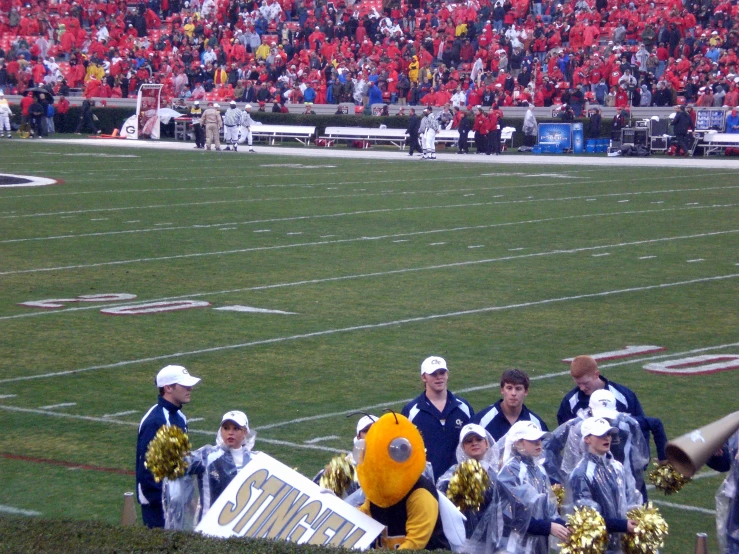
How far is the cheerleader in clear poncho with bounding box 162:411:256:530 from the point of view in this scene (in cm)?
520

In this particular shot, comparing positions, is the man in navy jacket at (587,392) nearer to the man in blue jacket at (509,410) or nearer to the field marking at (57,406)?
the man in blue jacket at (509,410)

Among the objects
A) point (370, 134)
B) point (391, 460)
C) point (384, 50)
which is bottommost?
point (370, 134)

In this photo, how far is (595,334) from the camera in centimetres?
1091

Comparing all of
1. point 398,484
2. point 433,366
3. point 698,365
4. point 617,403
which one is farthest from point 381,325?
point 398,484

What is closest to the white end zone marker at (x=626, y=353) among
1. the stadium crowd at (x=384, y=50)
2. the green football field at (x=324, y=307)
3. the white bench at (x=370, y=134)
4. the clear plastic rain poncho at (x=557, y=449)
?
the green football field at (x=324, y=307)

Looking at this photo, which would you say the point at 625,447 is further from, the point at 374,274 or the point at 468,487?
the point at 374,274

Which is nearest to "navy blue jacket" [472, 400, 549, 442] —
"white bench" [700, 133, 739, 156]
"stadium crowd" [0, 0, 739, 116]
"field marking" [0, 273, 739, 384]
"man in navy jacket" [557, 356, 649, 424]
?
"man in navy jacket" [557, 356, 649, 424]

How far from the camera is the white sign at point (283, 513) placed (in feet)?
14.2

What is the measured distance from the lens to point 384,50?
1725 inches

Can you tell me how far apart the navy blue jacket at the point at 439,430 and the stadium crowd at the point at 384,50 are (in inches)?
1173

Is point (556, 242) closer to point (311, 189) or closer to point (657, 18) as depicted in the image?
point (311, 189)

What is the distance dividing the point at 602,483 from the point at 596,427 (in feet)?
0.76

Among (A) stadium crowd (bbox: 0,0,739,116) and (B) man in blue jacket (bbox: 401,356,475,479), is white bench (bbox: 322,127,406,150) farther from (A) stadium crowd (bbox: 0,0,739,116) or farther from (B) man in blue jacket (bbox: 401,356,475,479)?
(B) man in blue jacket (bbox: 401,356,475,479)

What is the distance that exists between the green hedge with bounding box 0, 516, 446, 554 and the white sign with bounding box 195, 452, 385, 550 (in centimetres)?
14
